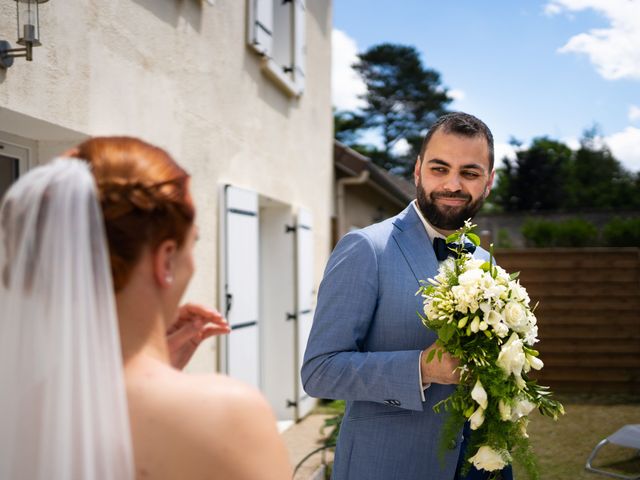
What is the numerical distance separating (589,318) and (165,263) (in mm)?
9727

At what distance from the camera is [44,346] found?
47.4 inches

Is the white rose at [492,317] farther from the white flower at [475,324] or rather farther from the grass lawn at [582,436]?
the grass lawn at [582,436]

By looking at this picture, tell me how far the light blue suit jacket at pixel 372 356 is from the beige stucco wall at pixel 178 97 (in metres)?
1.84

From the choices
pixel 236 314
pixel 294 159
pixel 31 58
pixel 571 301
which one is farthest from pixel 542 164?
pixel 31 58

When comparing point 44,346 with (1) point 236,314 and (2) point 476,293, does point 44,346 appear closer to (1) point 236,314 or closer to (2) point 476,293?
(2) point 476,293

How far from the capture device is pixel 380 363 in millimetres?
2074

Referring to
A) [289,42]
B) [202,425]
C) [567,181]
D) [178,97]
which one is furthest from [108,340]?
[567,181]

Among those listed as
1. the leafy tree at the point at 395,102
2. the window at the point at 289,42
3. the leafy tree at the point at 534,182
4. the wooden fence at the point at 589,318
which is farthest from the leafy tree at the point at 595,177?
the window at the point at 289,42

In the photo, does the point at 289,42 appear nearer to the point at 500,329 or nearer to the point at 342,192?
the point at 342,192

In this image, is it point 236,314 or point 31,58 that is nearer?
point 31,58

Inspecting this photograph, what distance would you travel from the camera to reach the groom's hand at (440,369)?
1995 millimetres

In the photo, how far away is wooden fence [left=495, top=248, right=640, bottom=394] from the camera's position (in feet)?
32.2

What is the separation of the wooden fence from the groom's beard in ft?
26.1

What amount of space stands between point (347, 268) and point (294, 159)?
6222 mm
